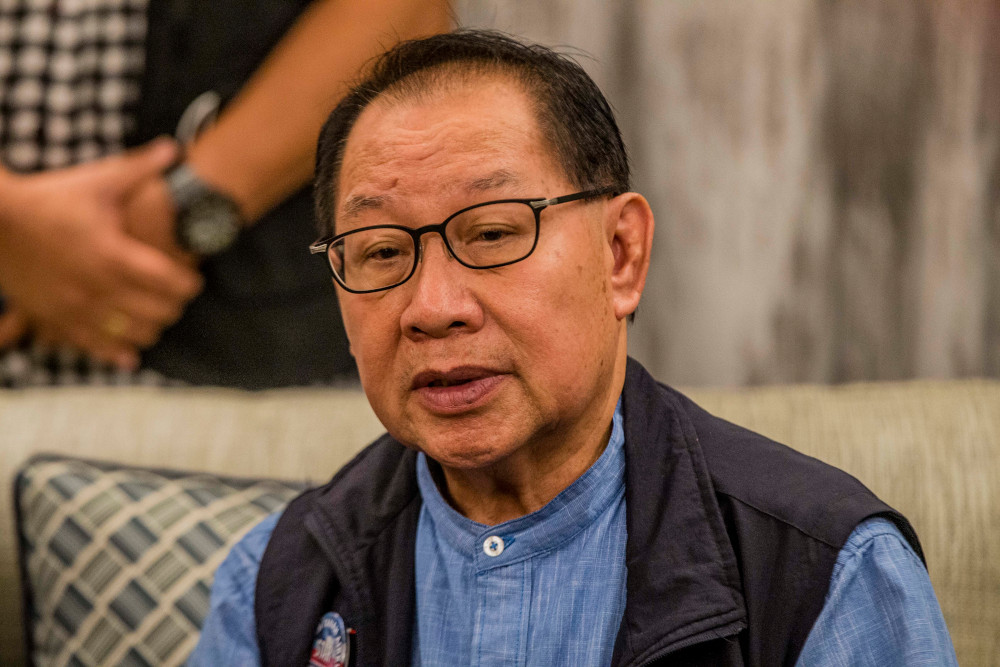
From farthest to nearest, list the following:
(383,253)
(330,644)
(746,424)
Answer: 1. (746,424)
2. (330,644)
3. (383,253)

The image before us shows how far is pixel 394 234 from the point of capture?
0.84 m

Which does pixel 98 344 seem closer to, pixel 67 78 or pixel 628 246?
pixel 67 78

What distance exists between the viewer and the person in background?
1.52 meters

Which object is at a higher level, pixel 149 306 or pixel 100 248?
pixel 100 248

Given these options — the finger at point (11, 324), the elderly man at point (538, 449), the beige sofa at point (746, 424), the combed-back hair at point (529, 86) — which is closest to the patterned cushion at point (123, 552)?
the beige sofa at point (746, 424)

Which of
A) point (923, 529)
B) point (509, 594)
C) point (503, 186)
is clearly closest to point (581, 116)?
point (503, 186)

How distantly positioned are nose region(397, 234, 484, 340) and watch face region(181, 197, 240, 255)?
2.68ft

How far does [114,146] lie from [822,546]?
1386 mm

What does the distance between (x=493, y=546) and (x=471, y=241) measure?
31 cm

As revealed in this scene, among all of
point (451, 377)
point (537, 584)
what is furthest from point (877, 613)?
point (451, 377)

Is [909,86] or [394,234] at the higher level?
[909,86]

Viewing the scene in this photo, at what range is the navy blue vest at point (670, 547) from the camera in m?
0.80

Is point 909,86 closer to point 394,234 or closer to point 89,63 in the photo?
point 394,234

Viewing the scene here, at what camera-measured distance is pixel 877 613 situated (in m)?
0.76
